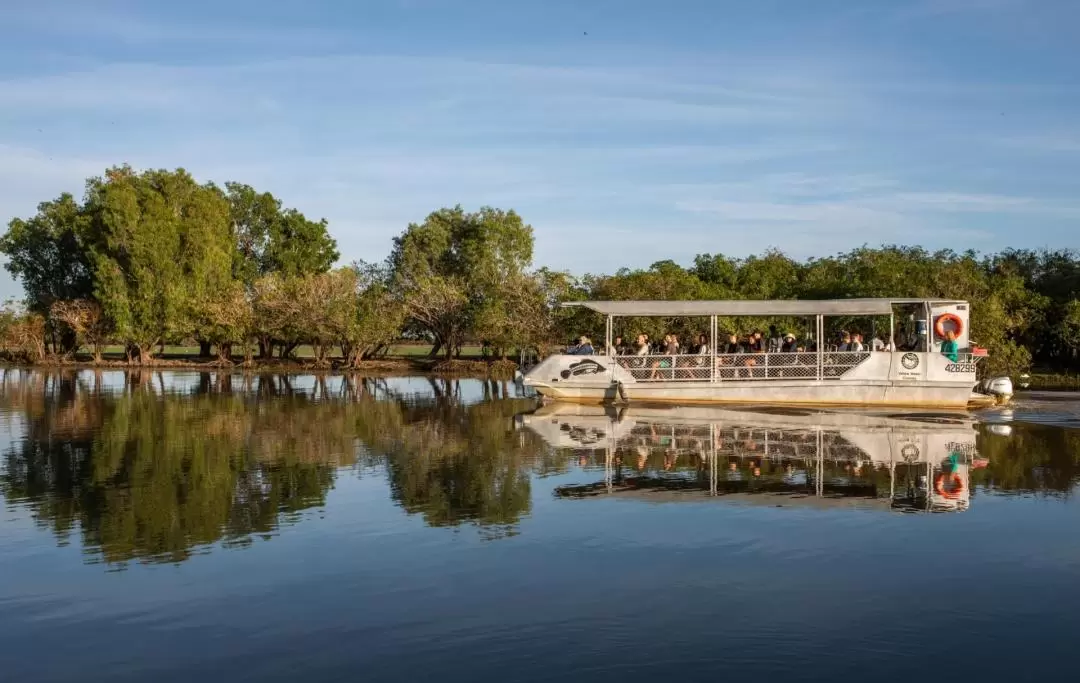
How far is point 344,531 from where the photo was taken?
41.4 feet

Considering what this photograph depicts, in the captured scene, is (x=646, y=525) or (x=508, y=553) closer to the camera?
(x=508, y=553)

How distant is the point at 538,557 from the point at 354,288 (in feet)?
159

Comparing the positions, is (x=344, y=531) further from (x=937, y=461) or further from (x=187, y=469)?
(x=937, y=461)

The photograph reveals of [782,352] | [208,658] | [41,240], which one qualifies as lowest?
[208,658]

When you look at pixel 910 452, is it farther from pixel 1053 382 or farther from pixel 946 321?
pixel 1053 382

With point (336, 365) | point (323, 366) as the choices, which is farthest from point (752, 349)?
point (336, 365)

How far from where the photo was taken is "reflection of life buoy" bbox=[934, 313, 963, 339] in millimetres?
29453

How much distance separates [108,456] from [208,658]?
1234 centimetres

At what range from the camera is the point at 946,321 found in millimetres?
29531

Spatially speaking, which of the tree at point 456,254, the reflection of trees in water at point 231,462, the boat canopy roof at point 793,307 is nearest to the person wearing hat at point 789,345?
the boat canopy roof at point 793,307

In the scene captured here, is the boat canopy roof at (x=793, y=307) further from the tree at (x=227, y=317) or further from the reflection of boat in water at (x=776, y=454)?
the tree at (x=227, y=317)

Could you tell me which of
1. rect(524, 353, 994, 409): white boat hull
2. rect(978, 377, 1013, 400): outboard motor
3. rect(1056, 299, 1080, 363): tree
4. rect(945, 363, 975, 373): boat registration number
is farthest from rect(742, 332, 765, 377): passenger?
rect(1056, 299, 1080, 363): tree

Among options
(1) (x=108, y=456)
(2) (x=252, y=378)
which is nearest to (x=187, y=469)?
(1) (x=108, y=456)

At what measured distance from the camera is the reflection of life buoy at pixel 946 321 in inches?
1160
